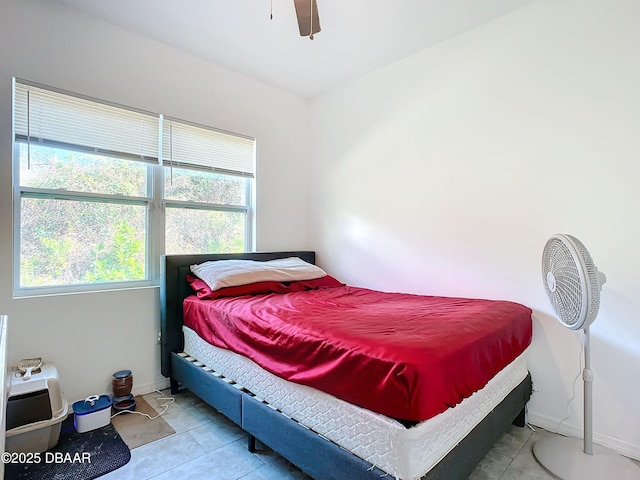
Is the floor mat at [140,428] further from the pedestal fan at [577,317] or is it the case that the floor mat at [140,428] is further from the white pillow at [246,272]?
the pedestal fan at [577,317]

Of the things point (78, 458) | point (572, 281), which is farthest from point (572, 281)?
point (78, 458)

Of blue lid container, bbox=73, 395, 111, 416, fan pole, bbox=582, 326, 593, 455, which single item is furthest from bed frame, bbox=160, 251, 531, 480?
blue lid container, bbox=73, 395, 111, 416

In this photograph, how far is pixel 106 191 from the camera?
100 inches

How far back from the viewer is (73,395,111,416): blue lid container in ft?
6.89

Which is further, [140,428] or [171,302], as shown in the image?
[171,302]

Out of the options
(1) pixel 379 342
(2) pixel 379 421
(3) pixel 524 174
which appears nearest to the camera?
(2) pixel 379 421

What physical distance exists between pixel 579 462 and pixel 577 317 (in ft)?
2.63

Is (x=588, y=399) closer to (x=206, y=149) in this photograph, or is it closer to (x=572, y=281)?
(x=572, y=281)

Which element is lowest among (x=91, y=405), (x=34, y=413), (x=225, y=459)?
(x=225, y=459)

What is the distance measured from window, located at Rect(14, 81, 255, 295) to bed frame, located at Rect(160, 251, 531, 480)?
0.98ft

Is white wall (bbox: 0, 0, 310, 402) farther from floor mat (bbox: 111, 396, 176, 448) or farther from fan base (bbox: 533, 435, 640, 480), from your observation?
fan base (bbox: 533, 435, 640, 480)

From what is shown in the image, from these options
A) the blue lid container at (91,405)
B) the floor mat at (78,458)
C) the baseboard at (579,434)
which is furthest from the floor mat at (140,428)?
the baseboard at (579,434)

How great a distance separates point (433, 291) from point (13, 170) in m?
2.97

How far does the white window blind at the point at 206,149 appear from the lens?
111 inches
